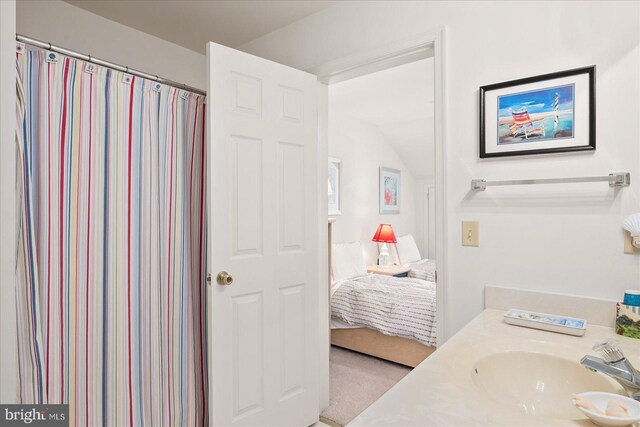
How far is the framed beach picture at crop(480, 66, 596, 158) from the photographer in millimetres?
1420

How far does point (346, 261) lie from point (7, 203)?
10.7 feet

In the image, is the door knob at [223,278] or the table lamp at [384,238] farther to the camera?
the table lamp at [384,238]

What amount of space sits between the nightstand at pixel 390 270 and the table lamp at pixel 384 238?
0.33ft

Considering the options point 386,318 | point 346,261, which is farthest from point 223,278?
point 346,261

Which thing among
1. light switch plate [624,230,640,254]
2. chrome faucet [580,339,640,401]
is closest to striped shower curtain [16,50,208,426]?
chrome faucet [580,339,640,401]

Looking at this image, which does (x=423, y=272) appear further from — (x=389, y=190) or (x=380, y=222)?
(x=389, y=190)

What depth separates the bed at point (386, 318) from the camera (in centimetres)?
300

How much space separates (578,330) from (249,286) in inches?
53.2

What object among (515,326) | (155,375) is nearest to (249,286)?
(155,375)

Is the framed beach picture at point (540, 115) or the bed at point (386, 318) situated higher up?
the framed beach picture at point (540, 115)

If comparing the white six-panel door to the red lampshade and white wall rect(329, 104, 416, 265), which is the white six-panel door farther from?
the red lampshade

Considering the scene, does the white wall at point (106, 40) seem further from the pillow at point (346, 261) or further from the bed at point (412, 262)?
the bed at point (412, 262)

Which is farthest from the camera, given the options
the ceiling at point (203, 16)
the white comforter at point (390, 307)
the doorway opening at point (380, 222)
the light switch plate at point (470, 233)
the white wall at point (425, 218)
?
the white wall at point (425, 218)

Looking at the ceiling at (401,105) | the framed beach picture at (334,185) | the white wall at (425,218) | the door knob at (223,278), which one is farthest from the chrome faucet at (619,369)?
the white wall at (425,218)
